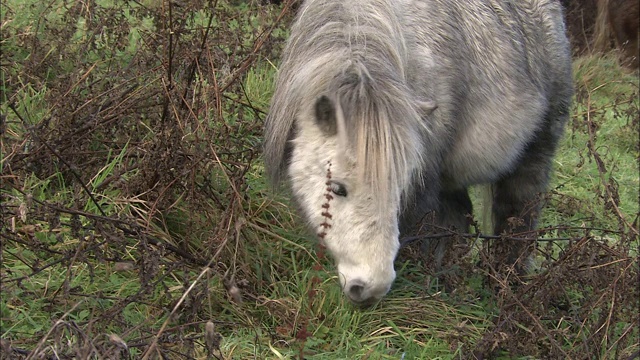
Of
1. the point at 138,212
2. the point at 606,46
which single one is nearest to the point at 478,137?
the point at 138,212

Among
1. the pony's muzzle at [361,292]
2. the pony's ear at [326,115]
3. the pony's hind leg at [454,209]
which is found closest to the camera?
the pony's muzzle at [361,292]

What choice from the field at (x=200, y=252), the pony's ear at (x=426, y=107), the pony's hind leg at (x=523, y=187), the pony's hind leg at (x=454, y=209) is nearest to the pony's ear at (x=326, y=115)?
the pony's ear at (x=426, y=107)

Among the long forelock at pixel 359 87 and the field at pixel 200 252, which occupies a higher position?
the long forelock at pixel 359 87

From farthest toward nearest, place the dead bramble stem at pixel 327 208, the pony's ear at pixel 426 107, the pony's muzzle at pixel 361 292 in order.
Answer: the pony's ear at pixel 426 107
the pony's muzzle at pixel 361 292
the dead bramble stem at pixel 327 208

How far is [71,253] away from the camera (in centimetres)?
324

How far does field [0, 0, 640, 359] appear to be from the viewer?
334 cm

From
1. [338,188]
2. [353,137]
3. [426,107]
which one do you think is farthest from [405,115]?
[338,188]

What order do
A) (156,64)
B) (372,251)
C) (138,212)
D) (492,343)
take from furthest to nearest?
1. (156,64)
2. (138,212)
3. (492,343)
4. (372,251)

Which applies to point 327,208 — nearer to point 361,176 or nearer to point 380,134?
point 361,176

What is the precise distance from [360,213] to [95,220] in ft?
3.39

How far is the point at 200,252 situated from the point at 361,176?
1167 millimetres

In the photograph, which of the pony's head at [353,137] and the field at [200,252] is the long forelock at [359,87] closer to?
the pony's head at [353,137]

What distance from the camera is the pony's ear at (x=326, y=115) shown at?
317 centimetres

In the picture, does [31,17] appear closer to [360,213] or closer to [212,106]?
[212,106]
